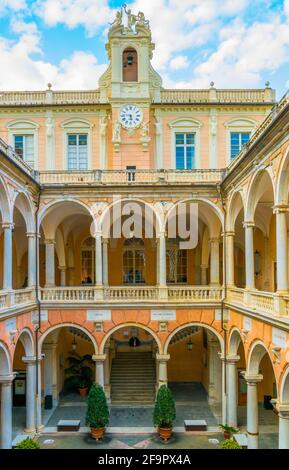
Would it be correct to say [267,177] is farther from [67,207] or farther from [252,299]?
[67,207]

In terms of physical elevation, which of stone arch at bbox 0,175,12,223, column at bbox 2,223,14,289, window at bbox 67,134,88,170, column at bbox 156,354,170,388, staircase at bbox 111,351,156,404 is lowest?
staircase at bbox 111,351,156,404

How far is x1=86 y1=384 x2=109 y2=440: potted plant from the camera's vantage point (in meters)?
17.3

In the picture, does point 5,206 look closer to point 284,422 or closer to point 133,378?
point 284,422

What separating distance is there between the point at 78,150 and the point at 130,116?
336cm

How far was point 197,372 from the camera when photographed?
25.3 meters

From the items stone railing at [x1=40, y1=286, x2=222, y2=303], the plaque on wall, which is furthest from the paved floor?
stone railing at [x1=40, y1=286, x2=222, y2=303]

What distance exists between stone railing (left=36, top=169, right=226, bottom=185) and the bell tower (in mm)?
4882

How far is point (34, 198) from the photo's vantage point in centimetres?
1944

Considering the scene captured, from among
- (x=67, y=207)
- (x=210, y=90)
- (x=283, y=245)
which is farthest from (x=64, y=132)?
(x=283, y=245)

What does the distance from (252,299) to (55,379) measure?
11229 millimetres

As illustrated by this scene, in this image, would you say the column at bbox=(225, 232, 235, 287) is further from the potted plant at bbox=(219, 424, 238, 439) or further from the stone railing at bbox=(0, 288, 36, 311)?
the stone railing at bbox=(0, 288, 36, 311)

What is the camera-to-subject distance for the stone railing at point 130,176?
65.4 feet

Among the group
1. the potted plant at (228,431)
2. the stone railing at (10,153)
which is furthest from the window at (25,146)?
the potted plant at (228,431)

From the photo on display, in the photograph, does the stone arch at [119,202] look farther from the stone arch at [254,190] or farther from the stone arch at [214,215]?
the stone arch at [254,190]
